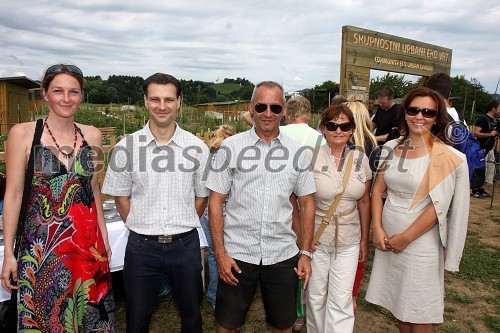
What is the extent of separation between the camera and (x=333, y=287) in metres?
2.59

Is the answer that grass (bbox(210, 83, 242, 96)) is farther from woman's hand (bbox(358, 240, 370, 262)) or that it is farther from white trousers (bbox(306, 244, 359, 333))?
white trousers (bbox(306, 244, 359, 333))

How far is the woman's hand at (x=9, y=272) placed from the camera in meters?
1.98

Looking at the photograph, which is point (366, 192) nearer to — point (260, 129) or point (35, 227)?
point (260, 129)

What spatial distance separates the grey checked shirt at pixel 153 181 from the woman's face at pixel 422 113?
57.2 inches

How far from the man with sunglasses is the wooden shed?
1632cm

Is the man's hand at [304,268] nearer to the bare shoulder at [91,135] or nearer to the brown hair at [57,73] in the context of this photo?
the bare shoulder at [91,135]

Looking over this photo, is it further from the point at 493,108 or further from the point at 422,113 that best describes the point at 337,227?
the point at 493,108

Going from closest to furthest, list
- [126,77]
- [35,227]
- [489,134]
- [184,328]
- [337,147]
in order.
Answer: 1. [35,227]
2. [184,328]
3. [337,147]
4. [489,134]
5. [126,77]

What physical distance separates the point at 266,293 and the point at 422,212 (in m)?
1.13

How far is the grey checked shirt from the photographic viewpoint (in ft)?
7.27

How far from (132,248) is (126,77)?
4358 centimetres

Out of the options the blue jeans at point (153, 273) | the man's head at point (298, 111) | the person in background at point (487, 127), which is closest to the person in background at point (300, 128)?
the man's head at point (298, 111)

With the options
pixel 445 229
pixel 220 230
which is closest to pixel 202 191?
pixel 220 230

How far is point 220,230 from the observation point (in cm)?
231
